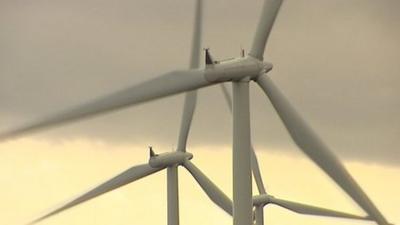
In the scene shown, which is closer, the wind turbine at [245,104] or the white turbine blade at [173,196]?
the wind turbine at [245,104]

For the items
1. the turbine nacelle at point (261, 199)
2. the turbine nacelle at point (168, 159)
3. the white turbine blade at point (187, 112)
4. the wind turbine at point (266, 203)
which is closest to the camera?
the white turbine blade at point (187, 112)

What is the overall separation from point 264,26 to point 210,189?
1297 cm

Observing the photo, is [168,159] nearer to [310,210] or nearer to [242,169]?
[310,210]

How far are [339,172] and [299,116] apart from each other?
89.7 inches

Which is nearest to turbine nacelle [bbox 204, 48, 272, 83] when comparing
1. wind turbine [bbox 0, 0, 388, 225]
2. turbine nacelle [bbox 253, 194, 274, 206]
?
wind turbine [bbox 0, 0, 388, 225]

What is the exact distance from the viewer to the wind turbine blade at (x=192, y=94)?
1522 inches

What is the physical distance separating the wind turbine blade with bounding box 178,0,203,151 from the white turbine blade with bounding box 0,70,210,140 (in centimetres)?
647

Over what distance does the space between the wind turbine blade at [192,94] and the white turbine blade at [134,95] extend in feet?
21.2

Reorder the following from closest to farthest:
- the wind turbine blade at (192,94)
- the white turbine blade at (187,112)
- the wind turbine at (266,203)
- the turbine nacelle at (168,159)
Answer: the wind turbine blade at (192,94)
the white turbine blade at (187,112)
the turbine nacelle at (168,159)
the wind turbine at (266,203)

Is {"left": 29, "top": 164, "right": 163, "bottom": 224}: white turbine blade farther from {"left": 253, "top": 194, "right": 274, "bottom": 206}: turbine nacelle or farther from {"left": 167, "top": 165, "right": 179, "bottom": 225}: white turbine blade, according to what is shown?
{"left": 253, "top": 194, "right": 274, "bottom": 206}: turbine nacelle

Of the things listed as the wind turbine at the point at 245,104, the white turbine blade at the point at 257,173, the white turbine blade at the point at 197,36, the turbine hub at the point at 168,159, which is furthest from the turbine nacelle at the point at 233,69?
the white turbine blade at the point at 257,173

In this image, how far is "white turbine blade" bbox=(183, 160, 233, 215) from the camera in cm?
4359

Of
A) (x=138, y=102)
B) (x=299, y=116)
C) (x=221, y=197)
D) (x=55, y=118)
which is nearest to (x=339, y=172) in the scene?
(x=299, y=116)

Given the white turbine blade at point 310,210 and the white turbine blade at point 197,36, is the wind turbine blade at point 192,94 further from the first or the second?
the white turbine blade at point 310,210
